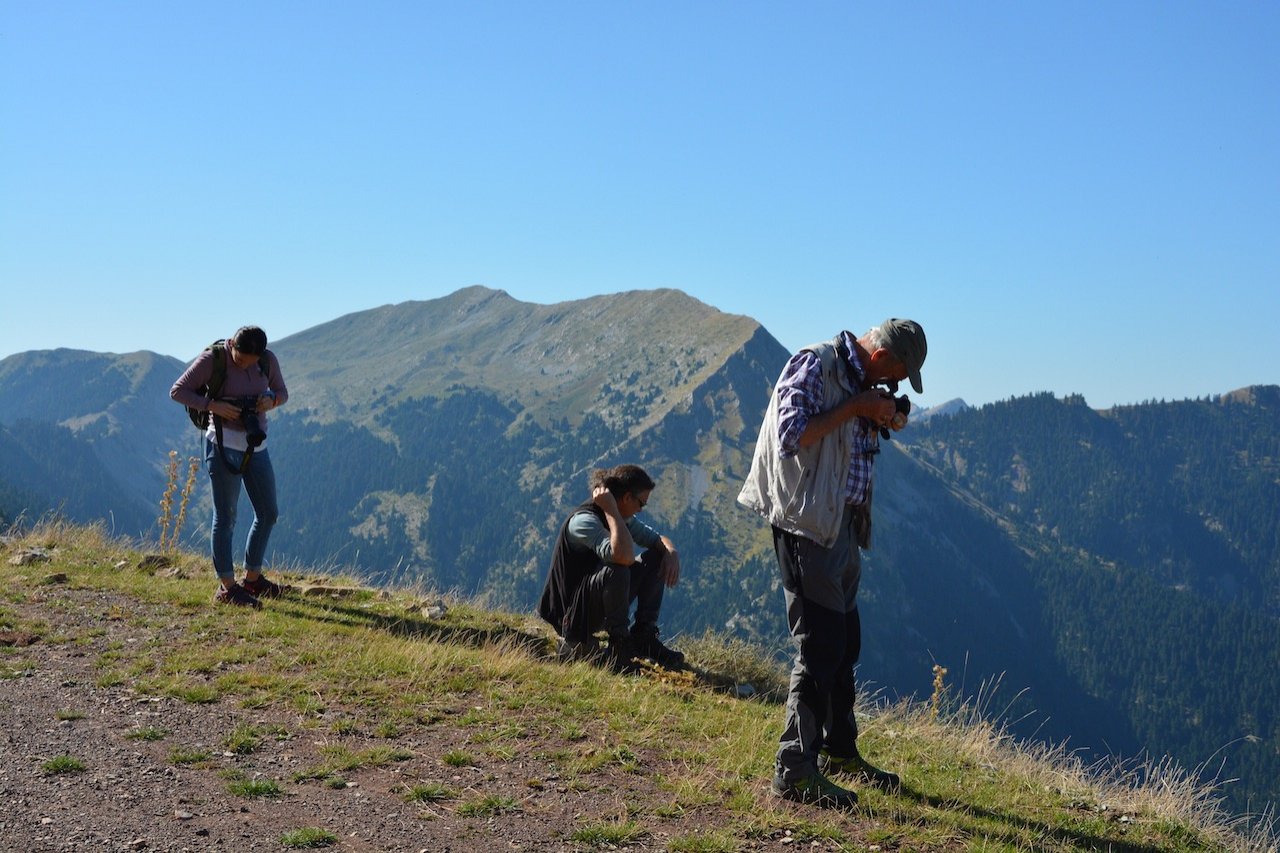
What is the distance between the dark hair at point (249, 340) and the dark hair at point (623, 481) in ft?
11.8

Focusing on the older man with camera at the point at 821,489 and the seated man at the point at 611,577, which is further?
the seated man at the point at 611,577

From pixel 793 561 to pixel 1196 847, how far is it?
3.18 metres

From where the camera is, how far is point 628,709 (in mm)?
7633

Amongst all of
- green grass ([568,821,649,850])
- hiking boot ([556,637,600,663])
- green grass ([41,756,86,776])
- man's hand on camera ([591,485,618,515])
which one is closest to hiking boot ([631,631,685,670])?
hiking boot ([556,637,600,663])

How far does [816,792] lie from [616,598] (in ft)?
12.0

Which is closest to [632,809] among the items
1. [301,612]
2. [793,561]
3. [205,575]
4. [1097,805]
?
[793,561]

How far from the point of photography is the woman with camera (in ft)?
32.2

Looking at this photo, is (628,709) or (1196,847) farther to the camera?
(628,709)

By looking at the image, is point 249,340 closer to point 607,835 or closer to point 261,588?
point 261,588

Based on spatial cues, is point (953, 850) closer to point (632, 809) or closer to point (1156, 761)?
point (632, 809)

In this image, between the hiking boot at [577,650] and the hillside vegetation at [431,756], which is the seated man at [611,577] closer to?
the hiking boot at [577,650]

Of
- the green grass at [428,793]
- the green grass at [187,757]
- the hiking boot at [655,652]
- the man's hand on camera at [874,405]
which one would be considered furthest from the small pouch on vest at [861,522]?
the green grass at [187,757]

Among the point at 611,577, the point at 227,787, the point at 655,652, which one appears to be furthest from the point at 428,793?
the point at 655,652

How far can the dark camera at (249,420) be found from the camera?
9898 millimetres
